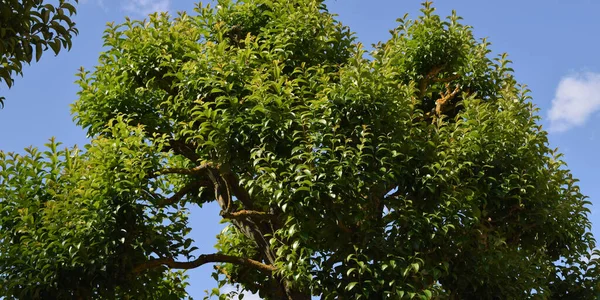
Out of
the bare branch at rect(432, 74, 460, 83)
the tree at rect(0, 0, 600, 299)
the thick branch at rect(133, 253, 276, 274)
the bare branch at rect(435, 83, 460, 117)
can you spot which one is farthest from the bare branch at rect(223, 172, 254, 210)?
the bare branch at rect(432, 74, 460, 83)

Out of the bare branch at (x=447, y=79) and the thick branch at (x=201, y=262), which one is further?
the bare branch at (x=447, y=79)

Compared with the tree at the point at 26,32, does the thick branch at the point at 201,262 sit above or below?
above

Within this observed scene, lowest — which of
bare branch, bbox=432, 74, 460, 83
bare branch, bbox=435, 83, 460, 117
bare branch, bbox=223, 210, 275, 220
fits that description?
bare branch, bbox=223, 210, 275, 220

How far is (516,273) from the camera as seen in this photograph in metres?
12.6

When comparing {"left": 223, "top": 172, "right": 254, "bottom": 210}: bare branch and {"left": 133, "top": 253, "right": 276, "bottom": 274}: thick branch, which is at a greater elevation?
{"left": 223, "top": 172, "right": 254, "bottom": 210}: bare branch

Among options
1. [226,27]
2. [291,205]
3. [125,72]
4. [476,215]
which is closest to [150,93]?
[125,72]

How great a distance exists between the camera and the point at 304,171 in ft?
33.3

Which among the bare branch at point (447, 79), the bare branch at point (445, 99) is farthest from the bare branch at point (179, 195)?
the bare branch at point (447, 79)

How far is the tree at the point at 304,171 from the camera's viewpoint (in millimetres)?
10492

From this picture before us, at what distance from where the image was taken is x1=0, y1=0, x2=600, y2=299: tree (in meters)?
10.5

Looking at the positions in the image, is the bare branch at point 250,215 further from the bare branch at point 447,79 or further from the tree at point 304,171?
the bare branch at point 447,79

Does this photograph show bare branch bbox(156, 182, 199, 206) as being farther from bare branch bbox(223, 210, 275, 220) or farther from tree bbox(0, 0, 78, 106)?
tree bbox(0, 0, 78, 106)

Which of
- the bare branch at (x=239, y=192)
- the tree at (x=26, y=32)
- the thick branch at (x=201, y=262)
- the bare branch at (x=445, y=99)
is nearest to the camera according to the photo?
the tree at (x=26, y=32)

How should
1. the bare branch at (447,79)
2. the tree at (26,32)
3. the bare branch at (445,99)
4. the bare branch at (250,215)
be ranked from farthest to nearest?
the bare branch at (447,79) < the bare branch at (445,99) < the bare branch at (250,215) < the tree at (26,32)
